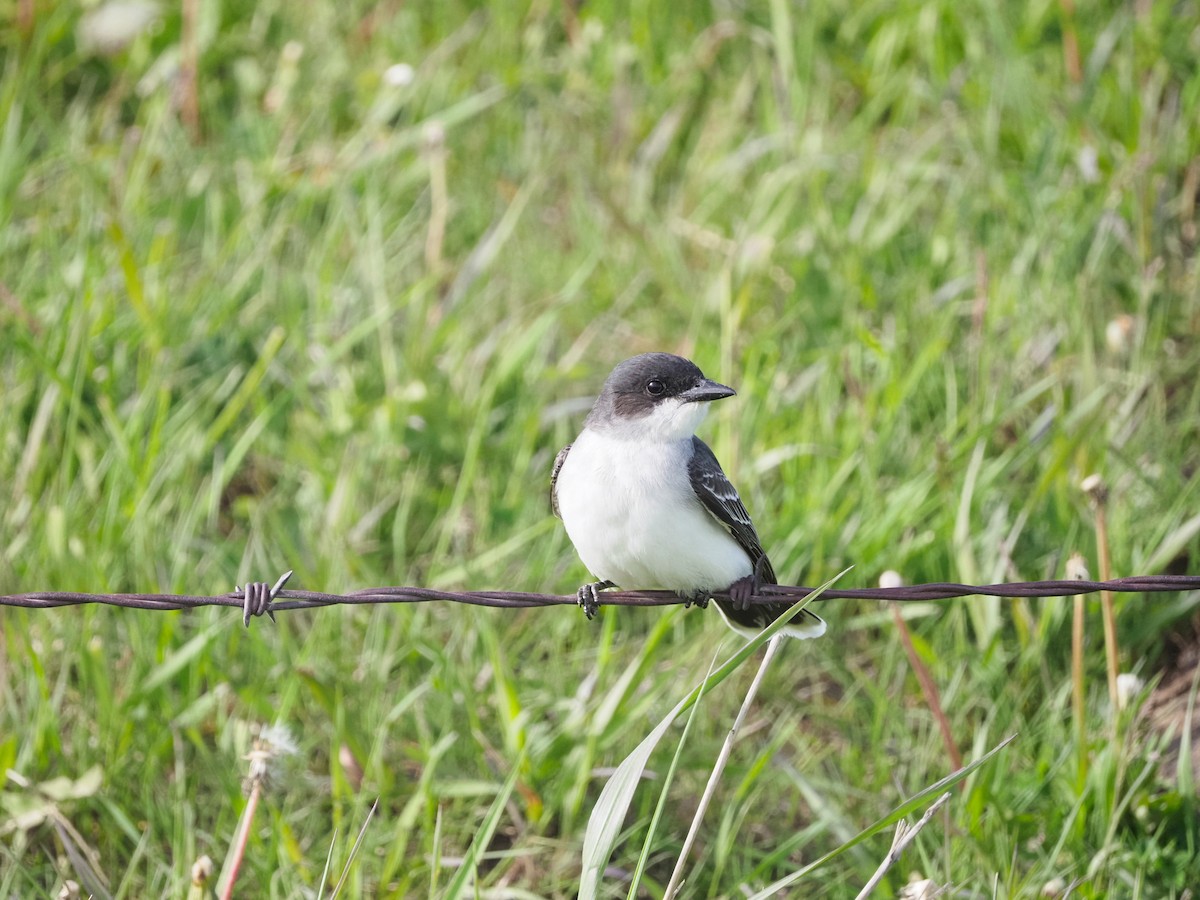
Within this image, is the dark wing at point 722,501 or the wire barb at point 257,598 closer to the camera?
the wire barb at point 257,598

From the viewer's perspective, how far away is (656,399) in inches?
141

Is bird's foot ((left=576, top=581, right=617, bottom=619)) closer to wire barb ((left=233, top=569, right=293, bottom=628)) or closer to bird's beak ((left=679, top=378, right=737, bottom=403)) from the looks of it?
bird's beak ((left=679, top=378, right=737, bottom=403))

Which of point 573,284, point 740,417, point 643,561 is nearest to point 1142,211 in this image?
point 740,417

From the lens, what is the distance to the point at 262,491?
202 inches

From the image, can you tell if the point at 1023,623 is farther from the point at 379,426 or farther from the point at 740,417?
the point at 379,426

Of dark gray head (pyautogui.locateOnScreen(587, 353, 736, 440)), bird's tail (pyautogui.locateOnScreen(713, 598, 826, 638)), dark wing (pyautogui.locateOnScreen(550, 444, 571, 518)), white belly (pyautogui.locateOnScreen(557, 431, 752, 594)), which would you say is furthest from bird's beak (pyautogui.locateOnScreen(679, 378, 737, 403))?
bird's tail (pyautogui.locateOnScreen(713, 598, 826, 638))

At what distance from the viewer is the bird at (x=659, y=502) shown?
3359mm

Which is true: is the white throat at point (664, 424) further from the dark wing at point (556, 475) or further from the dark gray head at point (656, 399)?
the dark wing at point (556, 475)

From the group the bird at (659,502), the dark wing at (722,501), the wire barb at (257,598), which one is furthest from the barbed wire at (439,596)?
the dark wing at (722,501)

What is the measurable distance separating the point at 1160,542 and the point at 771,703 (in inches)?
Result: 52.8

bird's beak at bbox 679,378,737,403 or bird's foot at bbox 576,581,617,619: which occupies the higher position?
bird's beak at bbox 679,378,737,403

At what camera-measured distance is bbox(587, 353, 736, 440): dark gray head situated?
352 cm

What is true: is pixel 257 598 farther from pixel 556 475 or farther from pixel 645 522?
pixel 556 475

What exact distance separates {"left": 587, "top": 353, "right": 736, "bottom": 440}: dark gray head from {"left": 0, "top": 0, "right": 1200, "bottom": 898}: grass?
1.96 feet
